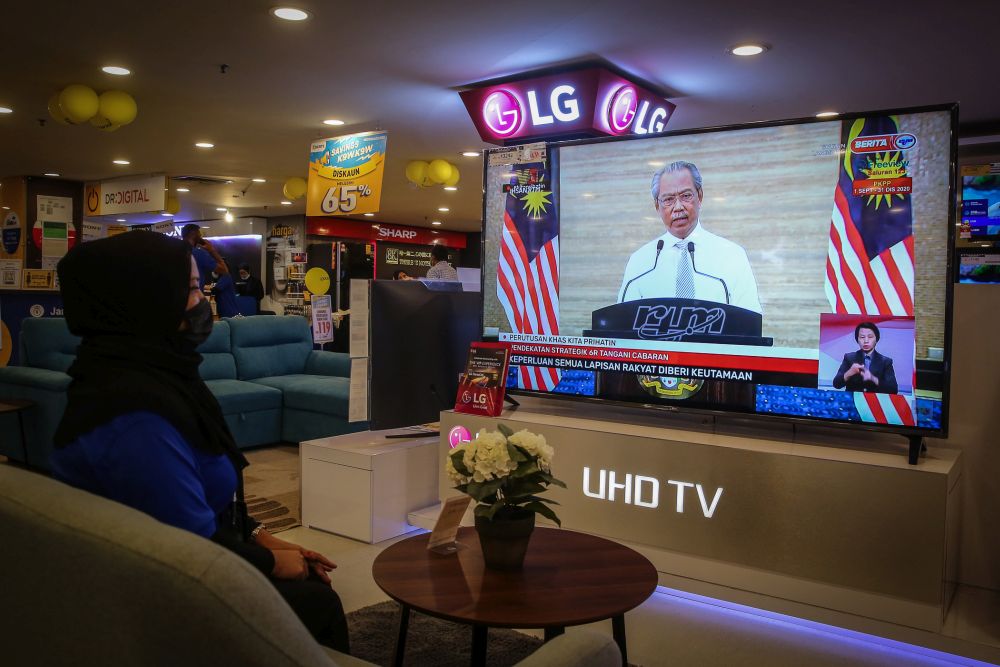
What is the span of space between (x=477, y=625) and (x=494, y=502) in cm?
33

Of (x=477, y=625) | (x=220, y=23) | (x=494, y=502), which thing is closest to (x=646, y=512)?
(x=494, y=502)

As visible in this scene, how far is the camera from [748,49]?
15.1 ft

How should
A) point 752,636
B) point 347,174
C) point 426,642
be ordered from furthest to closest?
point 347,174 < point 752,636 < point 426,642

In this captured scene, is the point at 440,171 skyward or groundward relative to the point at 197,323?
skyward

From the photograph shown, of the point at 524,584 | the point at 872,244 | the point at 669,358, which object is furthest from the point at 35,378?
the point at 872,244

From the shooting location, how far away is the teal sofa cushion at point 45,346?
5.20m

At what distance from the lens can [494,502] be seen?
1.90 meters

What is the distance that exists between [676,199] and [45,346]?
4.50 metres

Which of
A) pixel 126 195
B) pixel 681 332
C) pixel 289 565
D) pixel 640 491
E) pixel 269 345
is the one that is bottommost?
pixel 640 491

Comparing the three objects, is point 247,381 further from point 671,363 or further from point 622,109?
point 671,363

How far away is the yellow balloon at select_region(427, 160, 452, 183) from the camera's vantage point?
841 cm

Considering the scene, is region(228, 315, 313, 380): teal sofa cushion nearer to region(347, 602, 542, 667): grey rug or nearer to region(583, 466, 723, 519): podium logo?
region(347, 602, 542, 667): grey rug

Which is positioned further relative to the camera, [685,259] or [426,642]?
[685,259]

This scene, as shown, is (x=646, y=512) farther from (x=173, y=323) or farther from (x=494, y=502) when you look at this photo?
(x=173, y=323)
